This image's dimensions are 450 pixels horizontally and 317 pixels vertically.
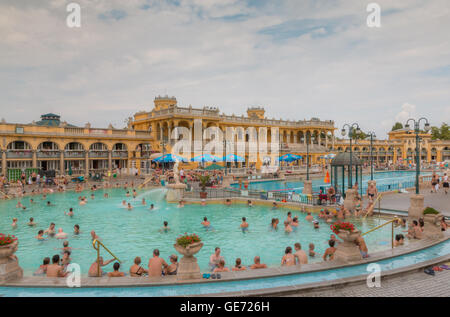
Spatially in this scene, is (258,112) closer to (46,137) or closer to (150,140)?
(150,140)

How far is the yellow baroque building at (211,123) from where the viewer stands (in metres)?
43.6

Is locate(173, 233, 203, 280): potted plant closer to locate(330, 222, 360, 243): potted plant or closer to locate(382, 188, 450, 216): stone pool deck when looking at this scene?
locate(330, 222, 360, 243): potted plant

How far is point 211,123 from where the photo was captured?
48.1 m

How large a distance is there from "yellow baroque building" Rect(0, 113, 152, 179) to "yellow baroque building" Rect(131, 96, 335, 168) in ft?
9.47

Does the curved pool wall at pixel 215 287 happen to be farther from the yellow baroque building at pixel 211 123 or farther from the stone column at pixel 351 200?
the yellow baroque building at pixel 211 123

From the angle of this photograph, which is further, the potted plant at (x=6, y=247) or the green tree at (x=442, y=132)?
the green tree at (x=442, y=132)

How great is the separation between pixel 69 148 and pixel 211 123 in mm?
20627

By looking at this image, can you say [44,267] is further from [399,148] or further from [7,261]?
[399,148]

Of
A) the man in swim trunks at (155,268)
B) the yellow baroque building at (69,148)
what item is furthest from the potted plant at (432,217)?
the yellow baroque building at (69,148)

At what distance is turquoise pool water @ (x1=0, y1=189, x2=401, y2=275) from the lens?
12.2 m

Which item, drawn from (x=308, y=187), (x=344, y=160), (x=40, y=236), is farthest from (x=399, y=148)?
(x=40, y=236)

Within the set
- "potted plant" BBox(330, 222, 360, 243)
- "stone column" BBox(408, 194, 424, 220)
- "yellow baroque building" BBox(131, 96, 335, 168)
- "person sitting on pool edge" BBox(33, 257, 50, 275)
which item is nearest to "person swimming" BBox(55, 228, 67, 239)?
"person sitting on pool edge" BBox(33, 257, 50, 275)

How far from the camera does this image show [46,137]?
120 ft

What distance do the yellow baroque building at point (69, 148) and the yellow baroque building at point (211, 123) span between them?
2.89 metres
